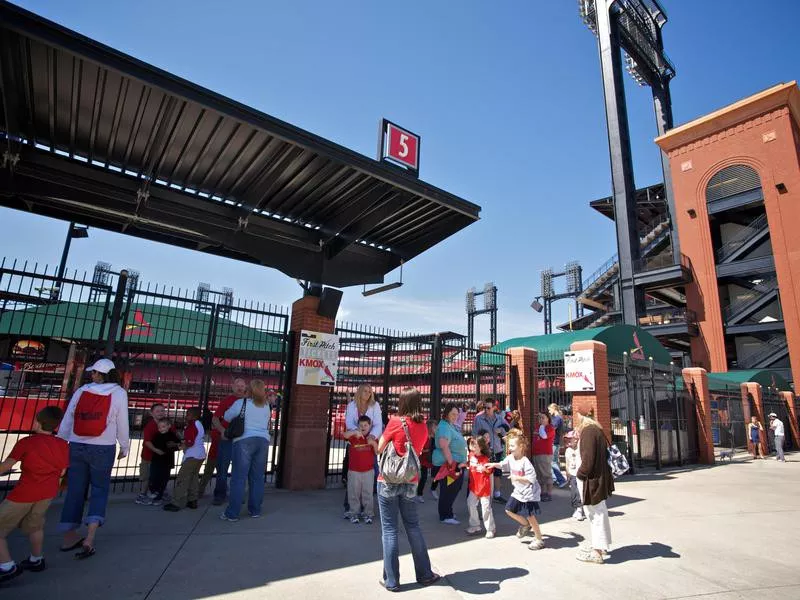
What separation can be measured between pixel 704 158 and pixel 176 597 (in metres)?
41.2

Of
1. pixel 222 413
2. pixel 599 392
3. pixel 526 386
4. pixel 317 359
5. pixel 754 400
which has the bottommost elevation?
pixel 222 413

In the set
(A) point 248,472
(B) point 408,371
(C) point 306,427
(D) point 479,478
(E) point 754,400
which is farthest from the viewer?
(E) point 754,400

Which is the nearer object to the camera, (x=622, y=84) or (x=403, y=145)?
(x=403, y=145)

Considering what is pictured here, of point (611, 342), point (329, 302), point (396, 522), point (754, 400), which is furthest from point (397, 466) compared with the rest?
point (754, 400)

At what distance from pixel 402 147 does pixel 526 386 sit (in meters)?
7.73

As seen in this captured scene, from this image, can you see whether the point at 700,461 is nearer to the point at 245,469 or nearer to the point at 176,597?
the point at 245,469

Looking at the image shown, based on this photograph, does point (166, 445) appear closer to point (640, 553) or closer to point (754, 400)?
point (640, 553)

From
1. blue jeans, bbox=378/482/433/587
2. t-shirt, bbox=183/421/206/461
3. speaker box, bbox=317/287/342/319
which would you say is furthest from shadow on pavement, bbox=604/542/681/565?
speaker box, bbox=317/287/342/319

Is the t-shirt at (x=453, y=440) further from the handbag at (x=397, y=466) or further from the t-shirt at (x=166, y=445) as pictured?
the t-shirt at (x=166, y=445)

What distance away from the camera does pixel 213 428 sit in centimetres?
733

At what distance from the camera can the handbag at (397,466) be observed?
4219mm

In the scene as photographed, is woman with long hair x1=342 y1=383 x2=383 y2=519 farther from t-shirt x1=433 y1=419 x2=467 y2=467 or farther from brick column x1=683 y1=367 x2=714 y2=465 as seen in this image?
brick column x1=683 y1=367 x2=714 y2=465

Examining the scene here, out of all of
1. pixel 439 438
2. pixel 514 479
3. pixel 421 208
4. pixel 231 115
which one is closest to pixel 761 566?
pixel 514 479

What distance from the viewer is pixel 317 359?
29.8ft
